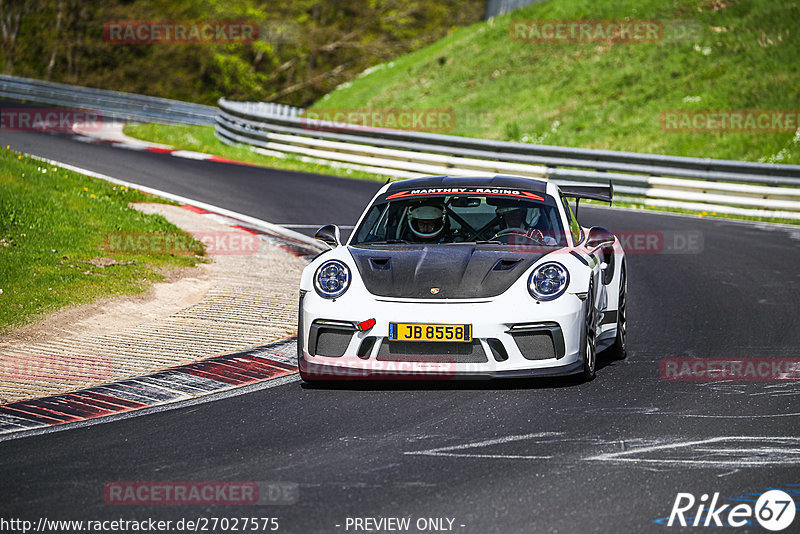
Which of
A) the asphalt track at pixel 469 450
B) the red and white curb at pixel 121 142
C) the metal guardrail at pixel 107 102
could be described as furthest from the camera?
the metal guardrail at pixel 107 102

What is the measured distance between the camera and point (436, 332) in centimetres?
670

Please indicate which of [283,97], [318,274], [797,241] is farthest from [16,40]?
[318,274]

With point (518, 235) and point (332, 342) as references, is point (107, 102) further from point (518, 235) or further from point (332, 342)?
point (332, 342)

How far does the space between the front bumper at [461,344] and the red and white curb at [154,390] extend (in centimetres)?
83

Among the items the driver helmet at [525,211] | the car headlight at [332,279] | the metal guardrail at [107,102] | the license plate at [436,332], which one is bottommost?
the license plate at [436,332]

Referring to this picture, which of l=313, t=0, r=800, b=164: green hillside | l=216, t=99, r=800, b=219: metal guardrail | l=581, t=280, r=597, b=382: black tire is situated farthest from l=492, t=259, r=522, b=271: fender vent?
l=313, t=0, r=800, b=164: green hillside

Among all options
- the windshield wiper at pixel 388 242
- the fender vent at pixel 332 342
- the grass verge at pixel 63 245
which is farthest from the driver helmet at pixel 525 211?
the grass verge at pixel 63 245

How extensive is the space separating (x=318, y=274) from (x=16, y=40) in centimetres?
4801

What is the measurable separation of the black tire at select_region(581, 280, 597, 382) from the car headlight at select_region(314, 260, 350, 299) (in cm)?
157

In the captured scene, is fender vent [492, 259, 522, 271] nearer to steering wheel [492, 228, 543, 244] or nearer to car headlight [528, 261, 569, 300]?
car headlight [528, 261, 569, 300]

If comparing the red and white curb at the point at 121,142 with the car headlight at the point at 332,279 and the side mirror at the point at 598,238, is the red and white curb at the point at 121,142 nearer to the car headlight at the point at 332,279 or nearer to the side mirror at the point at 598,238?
the side mirror at the point at 598,238

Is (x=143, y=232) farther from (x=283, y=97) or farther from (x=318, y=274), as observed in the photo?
(x=283, y=97)

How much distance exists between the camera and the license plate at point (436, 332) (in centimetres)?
669

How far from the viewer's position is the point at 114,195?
1573cm
